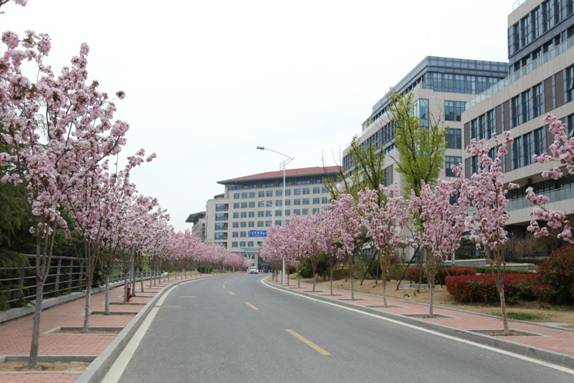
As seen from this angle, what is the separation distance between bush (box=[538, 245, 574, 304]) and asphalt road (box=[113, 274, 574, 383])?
6.96m

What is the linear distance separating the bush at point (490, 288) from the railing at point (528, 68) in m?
27.3

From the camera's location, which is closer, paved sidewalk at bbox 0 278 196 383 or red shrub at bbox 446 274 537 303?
paved sidewalk at bbox 0 278 196 383

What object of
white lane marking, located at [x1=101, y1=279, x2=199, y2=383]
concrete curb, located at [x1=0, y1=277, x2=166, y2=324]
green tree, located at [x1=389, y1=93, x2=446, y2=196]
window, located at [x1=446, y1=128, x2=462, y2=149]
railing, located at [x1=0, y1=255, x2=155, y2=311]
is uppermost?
window, located at [x1=446, y1=128, x2=462, y2=149]

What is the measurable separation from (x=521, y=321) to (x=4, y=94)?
1445 centimetres

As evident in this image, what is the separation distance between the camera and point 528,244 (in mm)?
39000

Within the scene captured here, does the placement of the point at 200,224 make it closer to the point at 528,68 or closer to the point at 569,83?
the point at 528,68

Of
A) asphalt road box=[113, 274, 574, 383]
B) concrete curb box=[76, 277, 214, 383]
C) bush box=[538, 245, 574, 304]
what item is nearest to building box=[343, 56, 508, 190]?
bush box=[538, 245, 574, 304]

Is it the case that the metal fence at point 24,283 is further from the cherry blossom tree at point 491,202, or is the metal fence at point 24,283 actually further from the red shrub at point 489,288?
the red shrub at point 489,288

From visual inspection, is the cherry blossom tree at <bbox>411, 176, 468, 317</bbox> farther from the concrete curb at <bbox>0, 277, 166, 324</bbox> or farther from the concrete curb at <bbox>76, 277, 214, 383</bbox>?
the concrete curb at <bbox>0, 277, 166, 324</bbox>

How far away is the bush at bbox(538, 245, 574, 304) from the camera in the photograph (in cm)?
1778

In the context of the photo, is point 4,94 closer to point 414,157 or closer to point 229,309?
point 229,309

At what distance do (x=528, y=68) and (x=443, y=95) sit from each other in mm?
24392

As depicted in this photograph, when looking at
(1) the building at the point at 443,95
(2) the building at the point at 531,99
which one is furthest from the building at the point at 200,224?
(2) the building at the point at 531,99

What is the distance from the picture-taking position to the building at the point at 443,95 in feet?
226
